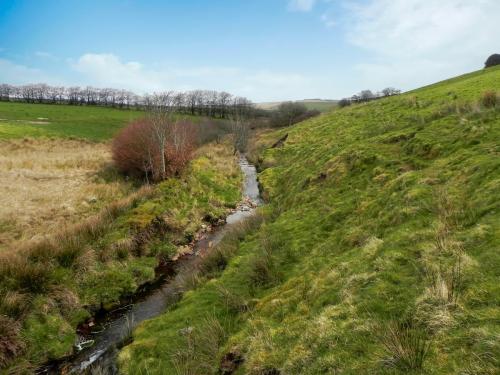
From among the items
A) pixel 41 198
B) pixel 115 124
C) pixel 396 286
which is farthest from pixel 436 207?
pixel 115 124

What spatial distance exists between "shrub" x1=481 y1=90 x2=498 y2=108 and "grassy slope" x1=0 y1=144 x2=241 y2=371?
1646 cm

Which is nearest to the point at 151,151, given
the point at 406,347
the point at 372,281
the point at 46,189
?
the point at 46,189

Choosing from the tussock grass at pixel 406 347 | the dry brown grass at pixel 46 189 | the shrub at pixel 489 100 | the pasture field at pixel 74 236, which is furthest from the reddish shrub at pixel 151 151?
the tussock grass at pixel 406 347

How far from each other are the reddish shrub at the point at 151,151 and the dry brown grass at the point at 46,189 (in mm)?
2101

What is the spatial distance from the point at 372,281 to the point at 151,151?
2321 centimetres

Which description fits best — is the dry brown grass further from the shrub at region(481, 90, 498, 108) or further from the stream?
the shrub at region(481, 90, 498, 108)

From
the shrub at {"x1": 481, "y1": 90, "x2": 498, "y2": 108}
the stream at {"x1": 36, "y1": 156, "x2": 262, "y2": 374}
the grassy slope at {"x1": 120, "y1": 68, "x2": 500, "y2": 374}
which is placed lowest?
the stream at {"x1": 36, "y1": 156, "x2": 262, "y2": 374}

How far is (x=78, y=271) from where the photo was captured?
1264cm

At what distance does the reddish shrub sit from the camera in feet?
85.4

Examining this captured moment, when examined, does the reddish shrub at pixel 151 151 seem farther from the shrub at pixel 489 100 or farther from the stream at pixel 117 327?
the shrub at pixel 489 100

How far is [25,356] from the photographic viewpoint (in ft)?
30.2

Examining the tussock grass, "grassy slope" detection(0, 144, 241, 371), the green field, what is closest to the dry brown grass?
"grassy slope" detection(0, 144, 241, 371)

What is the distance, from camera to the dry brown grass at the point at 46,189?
16484mm

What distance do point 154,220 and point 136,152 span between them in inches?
483
